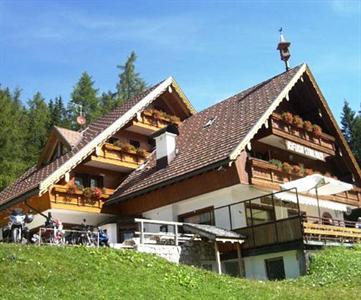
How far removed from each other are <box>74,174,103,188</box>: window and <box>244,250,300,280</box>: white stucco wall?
33.6 ft

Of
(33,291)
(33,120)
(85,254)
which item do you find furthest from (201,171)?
(33,120)

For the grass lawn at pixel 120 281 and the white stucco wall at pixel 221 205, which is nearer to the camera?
the grass lawn at pixel 120 281

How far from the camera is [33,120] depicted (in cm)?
5494

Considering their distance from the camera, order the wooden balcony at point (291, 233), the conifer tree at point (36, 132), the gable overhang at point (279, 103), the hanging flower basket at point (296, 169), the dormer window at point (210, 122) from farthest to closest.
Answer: the conifer tree at point (36, 132) → the dormer window at point (210, 122) → the hanging flower basket at point (296, 169) → the gable overhang at point (279, 103) → the wooden balcony at point (291, 233)

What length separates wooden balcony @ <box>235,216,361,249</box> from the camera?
2041cm

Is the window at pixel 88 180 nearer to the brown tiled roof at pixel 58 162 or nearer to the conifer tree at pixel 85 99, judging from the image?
the brown tiled roof at pixel 58 162

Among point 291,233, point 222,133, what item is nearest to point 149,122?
point 222,133

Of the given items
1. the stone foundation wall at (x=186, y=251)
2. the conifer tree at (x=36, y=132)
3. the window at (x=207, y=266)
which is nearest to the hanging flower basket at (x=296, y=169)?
the stone foundation wall at (x=186, y=251)

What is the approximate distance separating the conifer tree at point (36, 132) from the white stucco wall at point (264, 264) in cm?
2901

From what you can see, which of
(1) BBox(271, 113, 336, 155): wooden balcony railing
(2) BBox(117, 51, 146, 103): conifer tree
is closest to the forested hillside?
(2) BBox(117, 51, 146, 103): conifer tree

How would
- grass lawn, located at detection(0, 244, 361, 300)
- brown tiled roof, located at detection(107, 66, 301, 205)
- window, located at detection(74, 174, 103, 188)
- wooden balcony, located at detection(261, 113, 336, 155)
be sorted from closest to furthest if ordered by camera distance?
1. grass lawn, located at detection(0, 244, 361, 300)
2. brown tiled roof, located at detection(107, 66, 301, 205)
3. wooden balcony, located at detection(261, 113, 336, 155)
4. window, located at detection(74, 174, 103, 188)

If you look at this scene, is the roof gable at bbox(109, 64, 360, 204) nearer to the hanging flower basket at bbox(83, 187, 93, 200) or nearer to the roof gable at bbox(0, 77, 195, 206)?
the hanging flower basket at bbox(83, 187, 93, 200)

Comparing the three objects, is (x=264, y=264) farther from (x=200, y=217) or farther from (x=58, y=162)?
(x=58, y=162)

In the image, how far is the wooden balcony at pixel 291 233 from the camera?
20.4 meters
